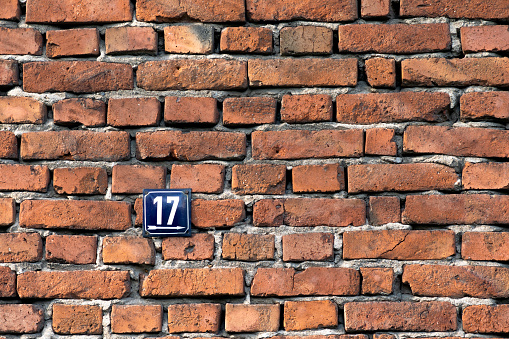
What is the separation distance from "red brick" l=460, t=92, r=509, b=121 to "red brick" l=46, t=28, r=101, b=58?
3.81ft

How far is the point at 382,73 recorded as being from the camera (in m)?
1.37

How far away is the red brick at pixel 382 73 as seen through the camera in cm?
137

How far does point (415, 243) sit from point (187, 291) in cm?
70

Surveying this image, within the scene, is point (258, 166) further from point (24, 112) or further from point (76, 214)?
point (24, 112)

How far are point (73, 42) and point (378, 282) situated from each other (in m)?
1.20

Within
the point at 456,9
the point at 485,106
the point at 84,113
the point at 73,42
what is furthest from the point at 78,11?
the point at 485,106

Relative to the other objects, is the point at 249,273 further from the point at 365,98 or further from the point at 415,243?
the point at 365,98

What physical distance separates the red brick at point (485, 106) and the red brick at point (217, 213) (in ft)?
2.47

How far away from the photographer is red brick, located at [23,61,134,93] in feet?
4.53

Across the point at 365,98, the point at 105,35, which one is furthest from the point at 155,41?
the point at 365,98

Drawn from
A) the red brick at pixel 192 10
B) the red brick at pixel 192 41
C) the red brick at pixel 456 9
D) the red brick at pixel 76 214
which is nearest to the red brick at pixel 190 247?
the red brick at pixel 76 214

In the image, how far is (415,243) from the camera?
1.32 metres

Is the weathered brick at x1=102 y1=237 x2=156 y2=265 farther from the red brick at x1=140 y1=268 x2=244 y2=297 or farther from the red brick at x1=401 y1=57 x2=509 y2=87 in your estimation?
the red brick at x1=401 y1=57 x2=509 y2=87

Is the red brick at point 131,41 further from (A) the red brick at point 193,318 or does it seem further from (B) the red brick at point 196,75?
(A) the red brick at point 193,318
